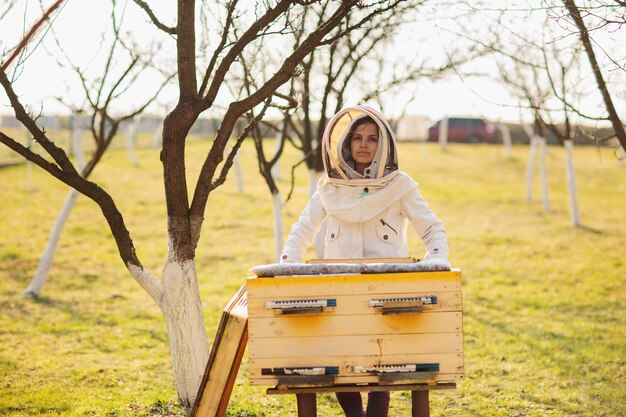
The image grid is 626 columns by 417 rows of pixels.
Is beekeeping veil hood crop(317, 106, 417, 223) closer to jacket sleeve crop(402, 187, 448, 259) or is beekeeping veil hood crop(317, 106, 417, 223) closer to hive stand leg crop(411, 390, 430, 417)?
jacket sleeve crop(402, 187, 448, 259)

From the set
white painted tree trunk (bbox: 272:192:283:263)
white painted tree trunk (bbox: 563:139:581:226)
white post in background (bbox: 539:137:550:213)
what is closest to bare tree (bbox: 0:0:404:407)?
white painted tree trunk (bbox: 272:192:283:263)

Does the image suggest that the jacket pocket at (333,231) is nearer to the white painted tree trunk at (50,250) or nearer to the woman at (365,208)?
the woman at (365,208)

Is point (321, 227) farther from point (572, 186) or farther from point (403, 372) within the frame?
point (572, 186)

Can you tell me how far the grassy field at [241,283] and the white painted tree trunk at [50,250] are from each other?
0.82 feet

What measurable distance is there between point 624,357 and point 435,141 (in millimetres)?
38654

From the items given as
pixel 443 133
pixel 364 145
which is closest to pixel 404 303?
pixel 364 145

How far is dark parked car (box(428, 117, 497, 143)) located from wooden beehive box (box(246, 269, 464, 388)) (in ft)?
140

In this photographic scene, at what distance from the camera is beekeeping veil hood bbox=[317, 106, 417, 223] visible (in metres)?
4.42

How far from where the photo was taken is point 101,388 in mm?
6480

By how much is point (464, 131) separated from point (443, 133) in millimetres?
4133

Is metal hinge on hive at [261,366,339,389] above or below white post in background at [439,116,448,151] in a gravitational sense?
below

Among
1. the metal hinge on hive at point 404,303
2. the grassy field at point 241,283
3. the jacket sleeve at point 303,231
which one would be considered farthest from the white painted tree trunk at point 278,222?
the metal hinge on hive at point 404,303

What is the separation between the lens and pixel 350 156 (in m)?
4.75

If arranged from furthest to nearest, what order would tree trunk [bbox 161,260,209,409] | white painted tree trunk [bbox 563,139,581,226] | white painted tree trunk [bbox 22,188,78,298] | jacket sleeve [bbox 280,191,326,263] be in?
white painted tree trunk [bbox 563,139,581,226], white painted tree trunk [bbox 22,188,78,298], tree trunk [bbox 161,260,209,409], jacket sleeve [bbox 280,191,326,263]
